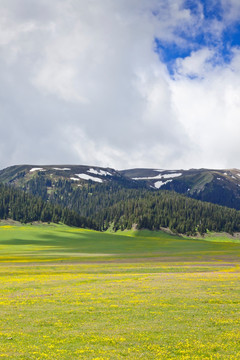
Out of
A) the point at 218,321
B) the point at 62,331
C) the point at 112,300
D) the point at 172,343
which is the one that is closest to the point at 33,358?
the point at 62,331

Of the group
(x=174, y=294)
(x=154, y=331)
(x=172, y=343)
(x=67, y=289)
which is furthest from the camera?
(x=67, y=289)

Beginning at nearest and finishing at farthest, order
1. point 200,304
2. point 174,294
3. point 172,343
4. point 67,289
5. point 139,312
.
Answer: point 172,343 → point 139,312 → point 200,304 → point 174,294 → point 67,289

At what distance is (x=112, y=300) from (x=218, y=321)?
9.88m

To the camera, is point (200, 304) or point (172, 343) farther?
point (200, 304)

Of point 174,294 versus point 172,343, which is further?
point 174,294

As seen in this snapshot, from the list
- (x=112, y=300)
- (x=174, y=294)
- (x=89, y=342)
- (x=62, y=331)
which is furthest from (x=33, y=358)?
(x=174, y=294)

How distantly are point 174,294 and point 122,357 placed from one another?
1655 centimetres

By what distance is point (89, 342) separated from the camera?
54.6ft

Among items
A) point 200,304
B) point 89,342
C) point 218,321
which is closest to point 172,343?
point 89,342

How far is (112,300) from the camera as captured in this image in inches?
1096

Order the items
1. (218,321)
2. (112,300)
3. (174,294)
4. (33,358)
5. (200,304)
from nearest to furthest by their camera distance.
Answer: (33,358) → (218,321) → (200,304) → (112,300) → (174,294)

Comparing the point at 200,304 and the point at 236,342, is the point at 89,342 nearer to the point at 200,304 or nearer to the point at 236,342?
the point at 236,342

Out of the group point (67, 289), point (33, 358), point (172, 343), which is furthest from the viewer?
point (67, 289)

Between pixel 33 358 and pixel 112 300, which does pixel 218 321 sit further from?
pixel 33 358
